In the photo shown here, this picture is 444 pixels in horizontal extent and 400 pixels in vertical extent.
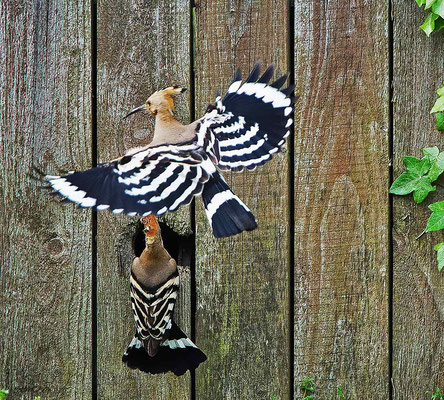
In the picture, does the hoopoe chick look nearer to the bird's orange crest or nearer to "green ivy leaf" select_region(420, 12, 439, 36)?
the bird's orange crest

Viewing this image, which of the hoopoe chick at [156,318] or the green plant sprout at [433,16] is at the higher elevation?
the green plant sprout at [433,16]

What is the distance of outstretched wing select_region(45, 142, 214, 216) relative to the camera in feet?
7.80

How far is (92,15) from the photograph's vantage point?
3271 mm

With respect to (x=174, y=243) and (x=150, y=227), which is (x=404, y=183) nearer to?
(x=174, y=243)

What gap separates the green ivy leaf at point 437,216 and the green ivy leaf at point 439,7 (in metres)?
0.65

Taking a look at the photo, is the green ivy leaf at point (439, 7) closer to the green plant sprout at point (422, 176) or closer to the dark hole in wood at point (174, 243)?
the green plant sprout at point (422, 176)

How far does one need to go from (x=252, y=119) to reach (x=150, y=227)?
0.46 metres

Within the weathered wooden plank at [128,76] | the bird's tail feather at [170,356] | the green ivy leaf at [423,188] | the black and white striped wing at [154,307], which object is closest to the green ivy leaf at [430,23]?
the green ivy leaf at [423,188]

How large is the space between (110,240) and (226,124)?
716 millimetres

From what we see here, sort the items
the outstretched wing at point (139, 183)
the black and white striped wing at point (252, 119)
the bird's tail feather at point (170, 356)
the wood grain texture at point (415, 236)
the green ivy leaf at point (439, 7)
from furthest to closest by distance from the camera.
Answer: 1. the wood grain texture at point (415, 236)
2. the green ivy leaf at point (439, 7)
3. the bird's tail feather at point (170, 356)
4. the black and white striped wing at point (252, 119)
5. the outstretched wing at point (139, 183)

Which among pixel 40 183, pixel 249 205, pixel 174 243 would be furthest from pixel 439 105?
pixel 40 183

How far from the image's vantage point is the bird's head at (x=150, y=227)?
2771mm

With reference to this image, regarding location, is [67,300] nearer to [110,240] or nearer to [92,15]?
[110,240]

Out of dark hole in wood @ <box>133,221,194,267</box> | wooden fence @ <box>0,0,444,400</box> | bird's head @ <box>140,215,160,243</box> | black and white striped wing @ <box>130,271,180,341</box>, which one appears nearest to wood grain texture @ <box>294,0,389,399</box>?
wooden fence @ <box>0,0,444,400</box>
